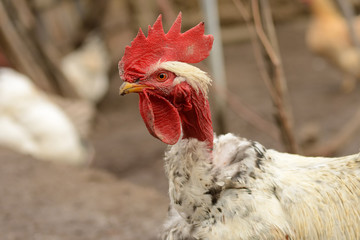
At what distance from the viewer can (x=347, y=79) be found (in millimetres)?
7676

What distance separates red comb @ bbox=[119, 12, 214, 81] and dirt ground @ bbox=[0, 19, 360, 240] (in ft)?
5.82

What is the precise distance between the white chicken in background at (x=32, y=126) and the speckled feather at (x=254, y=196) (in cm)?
336

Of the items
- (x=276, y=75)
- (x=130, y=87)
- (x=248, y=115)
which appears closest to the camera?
(x=130, y=87)

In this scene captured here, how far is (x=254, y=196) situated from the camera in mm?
1984

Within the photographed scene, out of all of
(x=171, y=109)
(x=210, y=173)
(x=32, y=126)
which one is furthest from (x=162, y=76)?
(x=32, y=126)

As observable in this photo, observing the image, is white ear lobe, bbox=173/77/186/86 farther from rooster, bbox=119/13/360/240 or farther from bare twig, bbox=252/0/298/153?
bare twig, bbox=252/0/298/153

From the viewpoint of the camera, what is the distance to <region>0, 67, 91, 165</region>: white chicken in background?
5152 millimetres

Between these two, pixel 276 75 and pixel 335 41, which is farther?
pixel 335 41

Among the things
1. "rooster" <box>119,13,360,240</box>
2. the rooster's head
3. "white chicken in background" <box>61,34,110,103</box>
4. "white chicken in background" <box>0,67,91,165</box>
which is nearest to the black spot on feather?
"rooster" <box>119,13,360,240</box>

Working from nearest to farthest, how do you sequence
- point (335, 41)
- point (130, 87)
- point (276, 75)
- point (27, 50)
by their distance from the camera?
point (130, 87) → point (276, 75) → point (27, 50) → point (335, 41)

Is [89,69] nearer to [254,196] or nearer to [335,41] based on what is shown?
[335,41]

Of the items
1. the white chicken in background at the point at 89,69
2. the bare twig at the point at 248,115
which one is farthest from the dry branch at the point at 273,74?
the white chicken in background at the point at 89,69

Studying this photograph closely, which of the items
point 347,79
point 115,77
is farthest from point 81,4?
point 347,79

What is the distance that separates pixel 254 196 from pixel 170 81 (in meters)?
0.57
